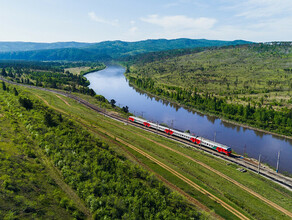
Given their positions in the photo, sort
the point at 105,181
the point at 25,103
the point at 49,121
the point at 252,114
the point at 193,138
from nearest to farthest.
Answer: the point at 105,181 < the point at 49,121 < the point at 25,103 < the point at 193,138 < the point at 252,114

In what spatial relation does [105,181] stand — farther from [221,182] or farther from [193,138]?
[193,138]

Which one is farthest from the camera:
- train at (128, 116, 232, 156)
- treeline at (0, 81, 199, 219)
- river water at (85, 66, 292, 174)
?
river water at (85, 66, 292, 174)

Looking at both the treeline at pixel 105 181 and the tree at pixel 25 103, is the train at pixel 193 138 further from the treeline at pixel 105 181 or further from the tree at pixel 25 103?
the tree at pixel 25 103

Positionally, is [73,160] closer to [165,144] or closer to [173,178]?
[173,178]

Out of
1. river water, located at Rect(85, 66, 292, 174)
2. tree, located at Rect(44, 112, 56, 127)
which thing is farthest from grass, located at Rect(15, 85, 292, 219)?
tree, located at Rect(44, 112, 56, 127)

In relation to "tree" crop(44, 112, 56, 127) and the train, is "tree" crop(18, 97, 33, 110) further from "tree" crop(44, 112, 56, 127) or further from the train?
the train

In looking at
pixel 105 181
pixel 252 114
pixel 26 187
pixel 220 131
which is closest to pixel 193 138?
pixel 220 131

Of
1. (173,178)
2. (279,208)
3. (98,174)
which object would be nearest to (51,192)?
(98,174)

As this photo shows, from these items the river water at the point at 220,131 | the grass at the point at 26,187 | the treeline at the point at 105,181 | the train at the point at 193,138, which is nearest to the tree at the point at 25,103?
the treeline at the point at 105,181
